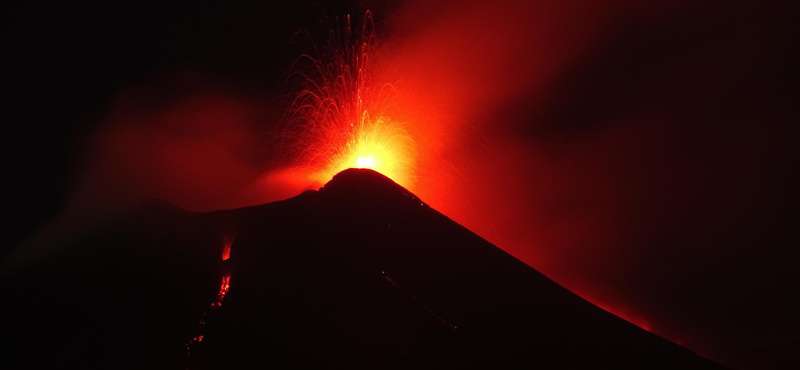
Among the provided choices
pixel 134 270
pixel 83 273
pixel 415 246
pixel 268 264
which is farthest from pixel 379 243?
pixel 83 273

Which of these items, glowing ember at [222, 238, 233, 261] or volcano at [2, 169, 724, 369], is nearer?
volcano at [2, 169, 724, 369]

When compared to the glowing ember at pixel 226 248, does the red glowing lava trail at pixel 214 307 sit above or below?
below

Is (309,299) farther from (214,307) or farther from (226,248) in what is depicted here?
(226,248)

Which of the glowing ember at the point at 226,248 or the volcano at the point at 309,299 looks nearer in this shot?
the volcano at the point at 309,299

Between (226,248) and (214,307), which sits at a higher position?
(226,248)

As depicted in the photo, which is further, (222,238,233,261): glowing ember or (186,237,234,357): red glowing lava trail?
(222,238,233,261): glowing ember

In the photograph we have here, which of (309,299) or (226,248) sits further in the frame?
(226,248)

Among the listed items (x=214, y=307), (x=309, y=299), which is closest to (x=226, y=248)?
(x=214, y=307)

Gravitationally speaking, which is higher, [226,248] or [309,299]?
[226,248]

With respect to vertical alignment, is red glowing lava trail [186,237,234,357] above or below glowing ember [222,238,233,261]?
below
